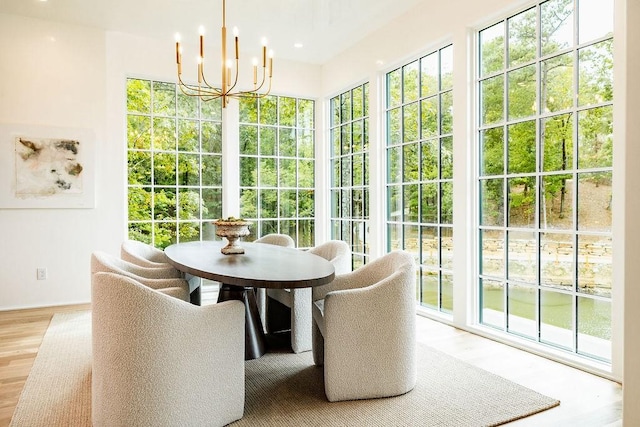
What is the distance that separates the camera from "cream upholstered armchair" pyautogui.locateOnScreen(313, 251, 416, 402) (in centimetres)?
224

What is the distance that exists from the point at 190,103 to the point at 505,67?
3.37 m

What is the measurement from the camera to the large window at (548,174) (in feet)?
8.90

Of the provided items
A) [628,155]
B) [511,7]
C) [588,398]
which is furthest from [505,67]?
[588,398]

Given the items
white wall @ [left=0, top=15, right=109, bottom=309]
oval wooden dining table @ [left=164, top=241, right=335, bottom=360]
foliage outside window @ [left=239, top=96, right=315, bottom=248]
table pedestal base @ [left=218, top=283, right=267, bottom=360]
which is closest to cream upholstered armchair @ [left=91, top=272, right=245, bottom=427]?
oval wooden dining table @ [left=164, top=241, right=335, bottom=360]

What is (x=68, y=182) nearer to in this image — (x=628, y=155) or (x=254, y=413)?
(x=254, y=413)

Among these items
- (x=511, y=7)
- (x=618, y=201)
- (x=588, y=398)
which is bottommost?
(x=588, y=398)

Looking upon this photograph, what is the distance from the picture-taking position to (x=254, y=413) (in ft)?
7.08

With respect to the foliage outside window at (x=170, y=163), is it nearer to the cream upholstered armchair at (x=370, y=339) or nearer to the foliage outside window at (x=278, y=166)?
the foliage outside window at (x=278, y=166)

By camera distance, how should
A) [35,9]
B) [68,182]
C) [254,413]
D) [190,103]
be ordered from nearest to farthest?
[254,413]
[35,9]
[68,182]
[190,103]

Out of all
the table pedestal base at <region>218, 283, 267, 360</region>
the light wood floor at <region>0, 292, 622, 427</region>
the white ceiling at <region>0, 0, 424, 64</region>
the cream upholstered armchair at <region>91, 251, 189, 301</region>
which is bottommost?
the light wood floor at <region>0, 292, 622, 427</region>

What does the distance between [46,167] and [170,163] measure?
46.8 inches

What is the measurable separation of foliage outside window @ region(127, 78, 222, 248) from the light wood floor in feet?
4.79

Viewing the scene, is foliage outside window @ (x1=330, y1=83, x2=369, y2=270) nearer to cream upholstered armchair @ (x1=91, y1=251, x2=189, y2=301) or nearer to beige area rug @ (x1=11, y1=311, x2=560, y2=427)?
beige area rug @ (x1=11, y1=311, x2=560, y2=427)

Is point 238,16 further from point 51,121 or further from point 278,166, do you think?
point 51,121
